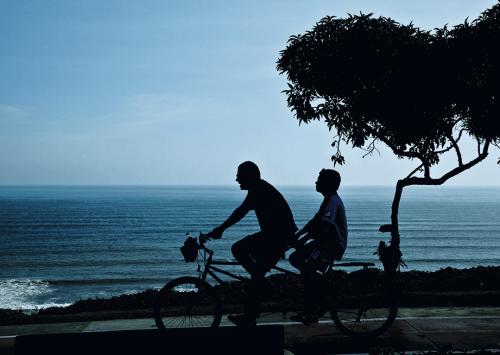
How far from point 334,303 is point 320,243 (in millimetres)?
850

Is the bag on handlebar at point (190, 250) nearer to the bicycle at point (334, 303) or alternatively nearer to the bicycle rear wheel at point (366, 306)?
the bicycle at point (334, 303)

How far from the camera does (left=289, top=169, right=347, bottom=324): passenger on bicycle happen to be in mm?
7074

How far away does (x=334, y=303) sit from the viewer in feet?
24.4

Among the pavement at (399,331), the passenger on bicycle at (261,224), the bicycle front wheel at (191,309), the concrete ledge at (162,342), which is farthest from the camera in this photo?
the bicycle front wheel at (191,309)

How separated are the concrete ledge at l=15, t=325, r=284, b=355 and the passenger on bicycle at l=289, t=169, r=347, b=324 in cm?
284

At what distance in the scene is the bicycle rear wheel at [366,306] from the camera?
7.40 meters

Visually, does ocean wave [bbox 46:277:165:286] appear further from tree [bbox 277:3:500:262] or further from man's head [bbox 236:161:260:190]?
man's head [bbox 236:161:260:190]

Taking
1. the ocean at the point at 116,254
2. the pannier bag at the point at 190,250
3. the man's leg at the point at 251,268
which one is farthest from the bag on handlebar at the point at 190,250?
the ocean at the point at 116,254

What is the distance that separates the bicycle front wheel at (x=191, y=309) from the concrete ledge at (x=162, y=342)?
2.92m

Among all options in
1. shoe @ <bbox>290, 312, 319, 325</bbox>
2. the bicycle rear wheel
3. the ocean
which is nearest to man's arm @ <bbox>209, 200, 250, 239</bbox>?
shoe @ <bbox>290, 312, 319, 325</bbox>

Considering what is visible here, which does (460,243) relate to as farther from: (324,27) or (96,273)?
(324,27)

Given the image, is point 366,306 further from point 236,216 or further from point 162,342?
point 162,342

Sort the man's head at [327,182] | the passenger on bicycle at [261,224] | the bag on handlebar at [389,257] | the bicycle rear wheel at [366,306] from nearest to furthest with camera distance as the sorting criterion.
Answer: the passenger on bicycle at [261,224] → the man's head at [327,182] → the bicycle rear wheel at [366,306] → the bag on handlebar at [389,257]

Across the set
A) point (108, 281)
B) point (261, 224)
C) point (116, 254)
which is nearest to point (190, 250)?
point (261, 224)
